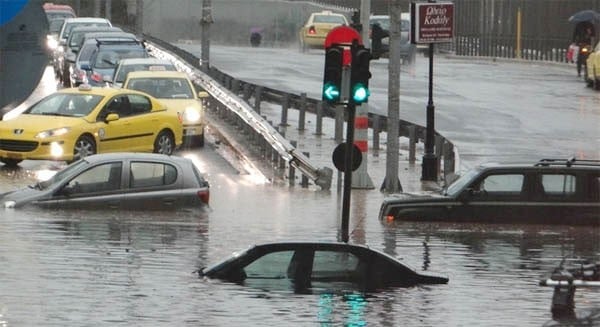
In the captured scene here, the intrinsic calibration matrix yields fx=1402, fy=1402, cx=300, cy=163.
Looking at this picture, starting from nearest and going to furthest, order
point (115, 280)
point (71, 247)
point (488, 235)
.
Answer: point (115, 280), point (71, 247), point (488, 235)

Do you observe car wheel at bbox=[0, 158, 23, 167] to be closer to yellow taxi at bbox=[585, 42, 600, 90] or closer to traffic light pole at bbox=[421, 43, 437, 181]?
traffic light pole at bbox=[421, 43, 437, 181]

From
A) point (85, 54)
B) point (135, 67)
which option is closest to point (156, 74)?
point (135, 67)

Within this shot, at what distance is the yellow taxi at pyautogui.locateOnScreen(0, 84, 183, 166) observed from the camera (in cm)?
2695

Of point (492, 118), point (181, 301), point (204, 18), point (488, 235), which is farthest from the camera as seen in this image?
point (204, 18)

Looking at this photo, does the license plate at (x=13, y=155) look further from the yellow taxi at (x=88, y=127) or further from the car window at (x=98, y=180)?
the car window at (x=98, y=180)

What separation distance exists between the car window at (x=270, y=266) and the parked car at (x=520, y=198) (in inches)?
257

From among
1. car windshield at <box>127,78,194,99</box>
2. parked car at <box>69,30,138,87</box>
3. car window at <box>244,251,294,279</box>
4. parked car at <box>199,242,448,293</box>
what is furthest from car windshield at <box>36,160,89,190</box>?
parked car at <box>69,30,138,87</box>

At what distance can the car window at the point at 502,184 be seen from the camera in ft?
67.4

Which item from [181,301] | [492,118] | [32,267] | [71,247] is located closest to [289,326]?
[181,301]

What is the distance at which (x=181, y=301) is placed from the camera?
13414 millimetres

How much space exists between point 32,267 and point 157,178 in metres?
5.84

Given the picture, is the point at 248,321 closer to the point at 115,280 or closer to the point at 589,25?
the point at 115,280

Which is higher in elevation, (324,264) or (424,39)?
(424,39)

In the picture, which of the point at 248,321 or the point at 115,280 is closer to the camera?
the point at 248,321
